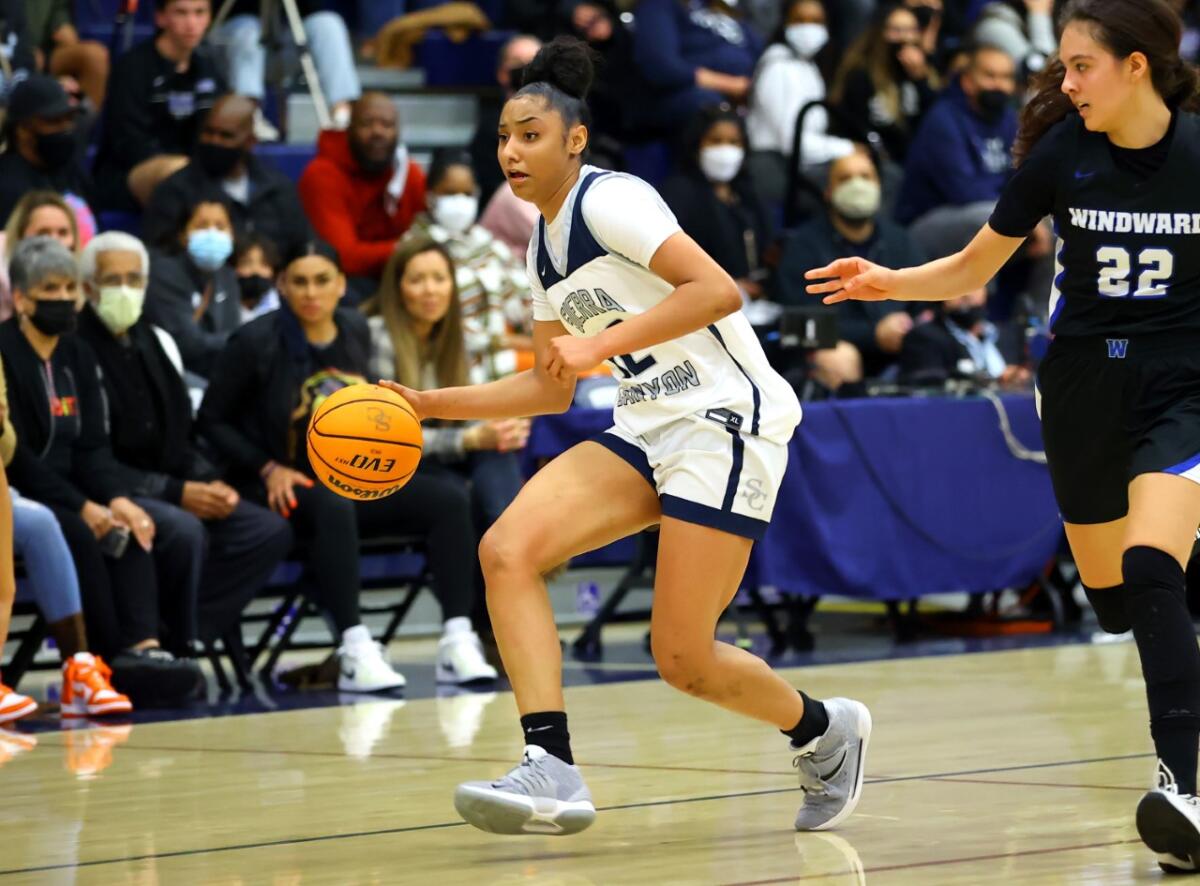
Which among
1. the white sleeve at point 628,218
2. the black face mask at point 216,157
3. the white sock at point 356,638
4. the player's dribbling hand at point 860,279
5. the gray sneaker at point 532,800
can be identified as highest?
the white sleeve at point 628,218

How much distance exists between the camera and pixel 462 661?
840cm

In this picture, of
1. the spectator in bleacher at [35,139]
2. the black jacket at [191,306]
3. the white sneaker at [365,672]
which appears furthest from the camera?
the spectator in bleacher at [35,139]

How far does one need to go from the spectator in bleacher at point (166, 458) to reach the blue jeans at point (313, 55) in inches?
162

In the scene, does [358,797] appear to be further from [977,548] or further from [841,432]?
[977,548]

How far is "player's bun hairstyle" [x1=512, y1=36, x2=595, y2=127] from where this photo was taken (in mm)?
4840

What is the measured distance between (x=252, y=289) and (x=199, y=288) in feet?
0.82

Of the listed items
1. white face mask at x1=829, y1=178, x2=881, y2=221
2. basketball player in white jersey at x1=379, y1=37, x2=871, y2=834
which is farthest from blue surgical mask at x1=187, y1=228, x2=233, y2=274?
basketball player in white jersey at x1=379, y1=37, x2=871, y2=834

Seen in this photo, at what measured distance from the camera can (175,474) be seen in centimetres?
851

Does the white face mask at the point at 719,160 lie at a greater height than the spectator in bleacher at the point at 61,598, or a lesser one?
greater

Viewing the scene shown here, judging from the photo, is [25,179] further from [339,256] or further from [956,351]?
[956,351]

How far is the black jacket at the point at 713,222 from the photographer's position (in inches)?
454

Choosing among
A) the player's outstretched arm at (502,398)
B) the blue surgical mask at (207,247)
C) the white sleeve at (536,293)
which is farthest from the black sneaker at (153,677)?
the white sleeve at (536,293)

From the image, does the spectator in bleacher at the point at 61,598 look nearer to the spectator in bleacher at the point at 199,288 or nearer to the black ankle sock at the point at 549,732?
the spectator in bleacher at the point at 199,288

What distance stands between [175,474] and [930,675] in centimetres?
318
